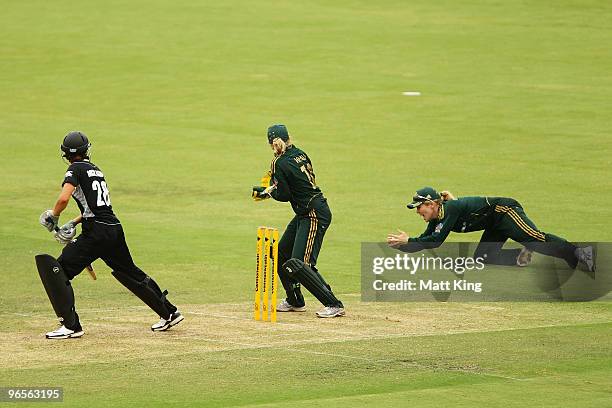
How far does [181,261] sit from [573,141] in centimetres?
1363

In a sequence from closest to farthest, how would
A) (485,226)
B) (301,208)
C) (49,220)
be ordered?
(49,220)
(301,208)
(485,226)

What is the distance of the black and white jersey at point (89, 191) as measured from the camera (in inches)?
518

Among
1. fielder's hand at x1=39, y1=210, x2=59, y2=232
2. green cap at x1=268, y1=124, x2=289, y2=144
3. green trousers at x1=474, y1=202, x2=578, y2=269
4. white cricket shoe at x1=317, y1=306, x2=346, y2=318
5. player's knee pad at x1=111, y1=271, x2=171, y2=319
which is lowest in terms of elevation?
white cricket shoe at x1=317, y1=306, x2=346, y2=318

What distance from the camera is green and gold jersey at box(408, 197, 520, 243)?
15023mm

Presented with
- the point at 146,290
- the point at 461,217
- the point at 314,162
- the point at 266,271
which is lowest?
the point at 146,290

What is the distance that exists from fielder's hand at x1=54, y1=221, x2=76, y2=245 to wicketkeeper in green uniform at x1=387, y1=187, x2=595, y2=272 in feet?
12.0

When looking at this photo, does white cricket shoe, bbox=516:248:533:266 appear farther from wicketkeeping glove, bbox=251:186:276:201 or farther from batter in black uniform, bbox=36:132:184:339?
batter in black uniform, bbox=36:132:184:339

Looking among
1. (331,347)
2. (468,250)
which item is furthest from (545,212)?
(331,347)

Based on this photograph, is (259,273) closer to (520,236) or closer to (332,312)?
(332,312)

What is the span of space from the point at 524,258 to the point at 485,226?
1.52 m

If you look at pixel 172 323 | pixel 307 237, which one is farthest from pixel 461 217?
pixel 172 323

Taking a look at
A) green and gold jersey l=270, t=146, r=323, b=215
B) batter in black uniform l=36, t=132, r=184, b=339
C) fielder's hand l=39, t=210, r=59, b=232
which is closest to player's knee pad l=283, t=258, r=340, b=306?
green and gold jersey l=270, t=146, r=323, b=215

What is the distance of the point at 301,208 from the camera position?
14781mm

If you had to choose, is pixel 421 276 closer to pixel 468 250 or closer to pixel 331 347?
pixel 468 250
